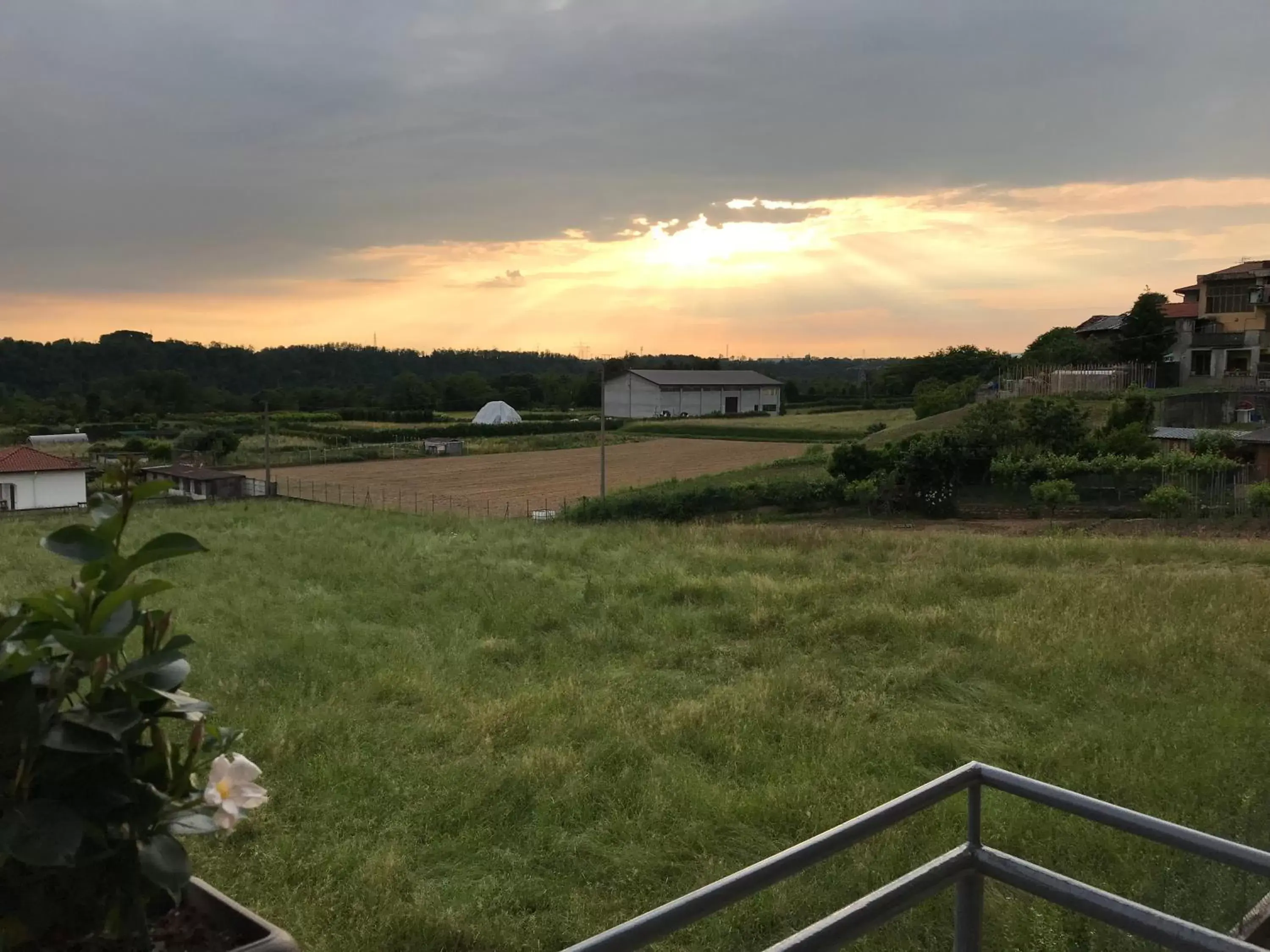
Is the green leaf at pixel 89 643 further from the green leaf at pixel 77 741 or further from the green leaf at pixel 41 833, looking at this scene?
the green leaf at pixel 41 833

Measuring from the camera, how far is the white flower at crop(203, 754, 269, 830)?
1714mm

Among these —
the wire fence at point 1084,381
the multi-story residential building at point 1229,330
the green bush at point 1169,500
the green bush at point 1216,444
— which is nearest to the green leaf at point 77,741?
the green bush at point 1169,500

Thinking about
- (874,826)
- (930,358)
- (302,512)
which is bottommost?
(302,512)

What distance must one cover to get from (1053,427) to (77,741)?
37363 millimetres

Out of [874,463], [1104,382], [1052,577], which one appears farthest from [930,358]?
[1052,577]

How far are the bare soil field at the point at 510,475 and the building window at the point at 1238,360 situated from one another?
74.1 ft

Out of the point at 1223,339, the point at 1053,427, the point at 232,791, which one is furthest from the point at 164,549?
the point at 1223,339

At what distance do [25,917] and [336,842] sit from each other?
501cm

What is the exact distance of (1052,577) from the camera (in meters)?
15.2

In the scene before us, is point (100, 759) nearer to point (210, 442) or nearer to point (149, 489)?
point (149, 489)

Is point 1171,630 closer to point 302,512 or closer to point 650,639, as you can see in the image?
point 650,639

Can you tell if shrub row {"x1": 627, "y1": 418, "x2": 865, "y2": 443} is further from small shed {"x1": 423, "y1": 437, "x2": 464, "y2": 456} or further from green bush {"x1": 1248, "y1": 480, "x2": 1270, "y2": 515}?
green bush {"x1": 1248, "y1": 480, "x2": 1270, "y2": 515}

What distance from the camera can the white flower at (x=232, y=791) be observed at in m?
1.71

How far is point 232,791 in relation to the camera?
5.72 feet
